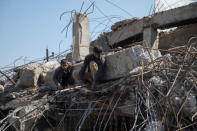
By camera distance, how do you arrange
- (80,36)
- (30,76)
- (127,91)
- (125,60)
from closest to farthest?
(127,91), (125,60), (30,76), (80,36)

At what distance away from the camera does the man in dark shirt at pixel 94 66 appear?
17.5ft

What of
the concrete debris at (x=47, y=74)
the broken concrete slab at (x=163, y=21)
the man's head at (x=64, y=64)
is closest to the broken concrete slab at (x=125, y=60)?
the man's head at (x=64, y=64)

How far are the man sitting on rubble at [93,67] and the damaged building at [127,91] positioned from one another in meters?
0.20

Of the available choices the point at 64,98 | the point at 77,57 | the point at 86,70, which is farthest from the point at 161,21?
the point at 64,98

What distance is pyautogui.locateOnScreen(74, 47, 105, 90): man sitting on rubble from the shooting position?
5332mm

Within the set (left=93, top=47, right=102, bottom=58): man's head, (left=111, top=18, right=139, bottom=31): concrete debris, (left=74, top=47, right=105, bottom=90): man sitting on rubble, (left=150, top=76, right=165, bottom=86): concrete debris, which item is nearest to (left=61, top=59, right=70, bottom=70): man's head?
(left=74, top=47, right=105, bottom=90): man sitting on rubble

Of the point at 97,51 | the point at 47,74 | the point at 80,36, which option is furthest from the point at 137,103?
the point at 80,36

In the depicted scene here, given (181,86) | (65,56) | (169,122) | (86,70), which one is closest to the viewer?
(169,122)

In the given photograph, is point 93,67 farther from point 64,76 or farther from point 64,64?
point 64,76

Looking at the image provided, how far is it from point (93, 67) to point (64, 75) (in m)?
1.24

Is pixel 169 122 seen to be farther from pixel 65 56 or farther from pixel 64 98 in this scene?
pixel 65 56

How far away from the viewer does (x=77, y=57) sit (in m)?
8.45

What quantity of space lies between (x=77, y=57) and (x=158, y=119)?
5561 mm

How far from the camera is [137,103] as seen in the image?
361 centimetres
